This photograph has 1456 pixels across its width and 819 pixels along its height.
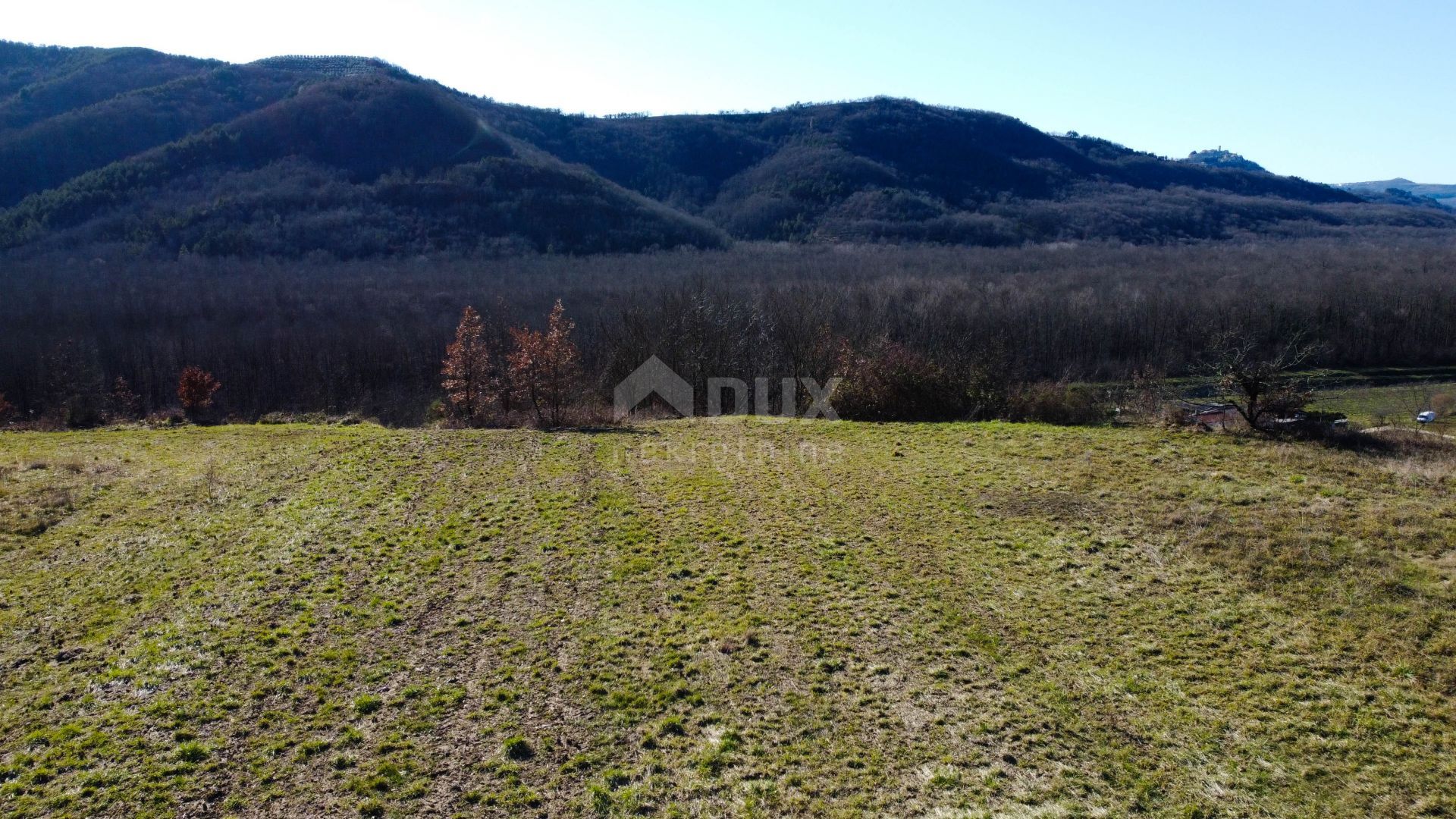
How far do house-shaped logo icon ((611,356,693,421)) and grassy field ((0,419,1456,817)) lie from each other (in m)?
19.6

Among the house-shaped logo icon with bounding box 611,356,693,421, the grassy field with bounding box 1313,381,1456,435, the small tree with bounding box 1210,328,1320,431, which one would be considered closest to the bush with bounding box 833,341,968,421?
the small tree with bounding box 1210,328,1320,431

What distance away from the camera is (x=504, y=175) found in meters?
A: 113

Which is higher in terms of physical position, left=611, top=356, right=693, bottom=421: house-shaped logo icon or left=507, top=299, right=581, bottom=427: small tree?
left=507, top=299, right=581, bottom=427: small tree

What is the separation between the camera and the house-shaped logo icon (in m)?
40.0

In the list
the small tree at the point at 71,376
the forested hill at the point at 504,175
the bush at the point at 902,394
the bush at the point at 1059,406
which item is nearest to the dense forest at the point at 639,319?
the small tree at the point at 71,376

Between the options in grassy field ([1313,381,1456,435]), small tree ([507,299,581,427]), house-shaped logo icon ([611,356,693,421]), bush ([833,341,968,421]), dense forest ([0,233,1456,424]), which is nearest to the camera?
bush ([833,341,968,421])

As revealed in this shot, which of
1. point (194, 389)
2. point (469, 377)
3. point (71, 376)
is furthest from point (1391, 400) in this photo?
point (71, 376)

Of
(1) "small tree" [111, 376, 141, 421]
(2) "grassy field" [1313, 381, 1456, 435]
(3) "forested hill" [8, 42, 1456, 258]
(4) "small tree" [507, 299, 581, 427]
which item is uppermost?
(3) "forested hill" [8, 42, 1456, 258]

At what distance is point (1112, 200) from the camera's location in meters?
152

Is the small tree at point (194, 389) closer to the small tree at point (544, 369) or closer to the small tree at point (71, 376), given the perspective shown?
the small tree at point (71, 376)

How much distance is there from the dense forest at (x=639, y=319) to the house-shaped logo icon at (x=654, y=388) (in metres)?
0.77

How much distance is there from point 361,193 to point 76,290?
40.5 m

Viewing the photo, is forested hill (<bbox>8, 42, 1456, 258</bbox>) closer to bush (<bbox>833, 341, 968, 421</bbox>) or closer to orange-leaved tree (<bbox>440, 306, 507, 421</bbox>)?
orange-leaved tree (<bbox>440, 306, 507, 421</bbox>)

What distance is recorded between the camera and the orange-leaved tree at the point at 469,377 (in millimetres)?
32906
